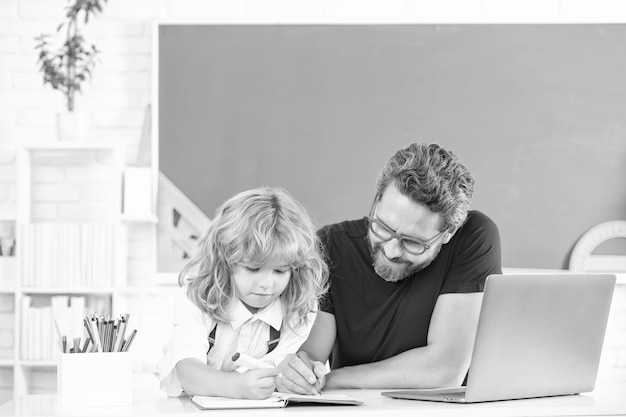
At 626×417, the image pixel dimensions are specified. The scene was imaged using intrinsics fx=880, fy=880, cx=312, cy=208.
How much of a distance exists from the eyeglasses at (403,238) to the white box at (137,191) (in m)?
1.68

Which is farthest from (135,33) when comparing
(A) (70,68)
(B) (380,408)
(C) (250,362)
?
(B) (380,408)

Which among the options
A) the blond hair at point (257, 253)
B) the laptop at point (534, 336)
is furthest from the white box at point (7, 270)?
the laptop at point (534, 336)

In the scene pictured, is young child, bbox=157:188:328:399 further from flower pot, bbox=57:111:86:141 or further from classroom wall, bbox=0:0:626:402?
classroom wall, bbox=0:0:626:402

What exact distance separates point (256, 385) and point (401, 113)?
2.23 m

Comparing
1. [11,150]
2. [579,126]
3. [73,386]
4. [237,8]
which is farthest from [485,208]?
[73,386]

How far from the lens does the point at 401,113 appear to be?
142 inches

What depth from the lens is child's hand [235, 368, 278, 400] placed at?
1.55 meters

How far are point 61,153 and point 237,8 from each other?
936 millimetres

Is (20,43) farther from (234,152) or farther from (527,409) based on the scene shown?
(527,409)

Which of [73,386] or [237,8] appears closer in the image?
[73,386]

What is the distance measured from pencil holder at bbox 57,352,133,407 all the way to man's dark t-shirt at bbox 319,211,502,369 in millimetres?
610

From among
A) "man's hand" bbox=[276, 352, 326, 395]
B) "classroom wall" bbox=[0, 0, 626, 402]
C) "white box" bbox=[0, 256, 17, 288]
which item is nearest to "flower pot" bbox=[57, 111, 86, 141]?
"classroom wall" bbox=[0, 0, 626, 402]

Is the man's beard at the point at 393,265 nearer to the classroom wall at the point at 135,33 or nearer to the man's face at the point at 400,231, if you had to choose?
the man's face at the point at 400,231

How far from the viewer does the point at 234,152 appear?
3576mm
